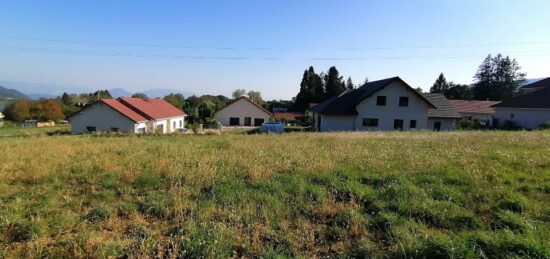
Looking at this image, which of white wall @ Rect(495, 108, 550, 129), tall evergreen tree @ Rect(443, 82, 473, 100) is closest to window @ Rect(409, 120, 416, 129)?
white wall @ Rect(495, 108, 550, 129)

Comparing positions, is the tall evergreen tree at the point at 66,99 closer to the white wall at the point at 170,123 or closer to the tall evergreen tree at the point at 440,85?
the white wall at the point at 170,123

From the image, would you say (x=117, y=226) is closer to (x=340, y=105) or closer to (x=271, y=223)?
(x=271, y=223)

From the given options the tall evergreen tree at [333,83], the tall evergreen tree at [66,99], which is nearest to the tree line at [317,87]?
the tall evergreen tree at [333,83]

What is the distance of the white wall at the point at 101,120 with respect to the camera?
38.2 metres

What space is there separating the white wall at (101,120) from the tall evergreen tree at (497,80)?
8659 cm

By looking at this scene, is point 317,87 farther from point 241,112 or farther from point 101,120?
point 101,120

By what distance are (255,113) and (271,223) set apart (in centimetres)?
5555

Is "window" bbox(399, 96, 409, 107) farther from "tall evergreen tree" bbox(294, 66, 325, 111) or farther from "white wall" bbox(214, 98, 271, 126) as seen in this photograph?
"tall evergreen tree" bbox(294, 66, 325, 111)

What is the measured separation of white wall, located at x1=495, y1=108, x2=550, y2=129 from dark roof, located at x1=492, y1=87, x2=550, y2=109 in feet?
1.54

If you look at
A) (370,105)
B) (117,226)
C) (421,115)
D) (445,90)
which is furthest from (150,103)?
(445,90)

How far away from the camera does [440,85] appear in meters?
95.8

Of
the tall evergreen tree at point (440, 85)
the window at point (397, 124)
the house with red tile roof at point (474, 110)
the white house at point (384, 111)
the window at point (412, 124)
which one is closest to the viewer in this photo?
the white house at point (384, 111)

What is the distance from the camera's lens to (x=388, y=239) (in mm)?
4332

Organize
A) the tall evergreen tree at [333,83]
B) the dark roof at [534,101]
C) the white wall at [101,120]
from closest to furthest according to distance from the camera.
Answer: the dark roof at [534,101], the white wall at [101,120], the tall evergreen tree at [333,83]
